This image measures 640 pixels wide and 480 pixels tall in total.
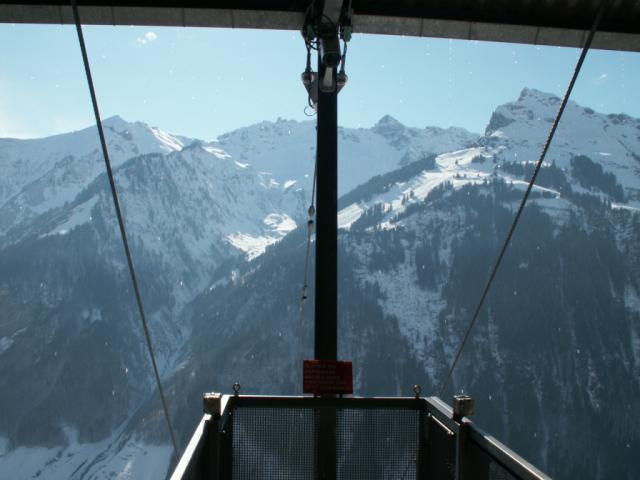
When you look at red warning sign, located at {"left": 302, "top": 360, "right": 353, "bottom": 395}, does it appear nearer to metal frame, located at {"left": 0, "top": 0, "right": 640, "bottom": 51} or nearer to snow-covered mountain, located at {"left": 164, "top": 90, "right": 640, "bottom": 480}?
metal frame, located at {"left": 0, "top": 0, "right": 640, "bottom": 51}

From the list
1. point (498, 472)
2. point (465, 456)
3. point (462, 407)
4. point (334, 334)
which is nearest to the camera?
point (498, 472)

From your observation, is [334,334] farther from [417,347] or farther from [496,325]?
[496,325]

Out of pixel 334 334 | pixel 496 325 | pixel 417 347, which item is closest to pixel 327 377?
pixel 334 334

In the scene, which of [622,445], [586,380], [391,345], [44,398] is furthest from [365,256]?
[44,398]

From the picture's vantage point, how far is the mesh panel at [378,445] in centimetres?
450

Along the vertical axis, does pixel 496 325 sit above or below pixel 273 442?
above

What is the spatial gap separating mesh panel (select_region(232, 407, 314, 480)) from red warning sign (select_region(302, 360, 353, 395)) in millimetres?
471

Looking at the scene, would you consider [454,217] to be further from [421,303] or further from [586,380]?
[586,380]

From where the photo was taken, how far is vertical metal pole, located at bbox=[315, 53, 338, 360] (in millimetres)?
5367

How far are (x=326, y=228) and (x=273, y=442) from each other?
79.3 inches

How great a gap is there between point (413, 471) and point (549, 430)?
130845 millimetres

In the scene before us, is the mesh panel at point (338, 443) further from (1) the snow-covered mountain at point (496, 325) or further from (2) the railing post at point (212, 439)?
(1) the snow-covered mountain at point (496, 325)

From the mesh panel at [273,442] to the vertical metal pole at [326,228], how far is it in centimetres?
94

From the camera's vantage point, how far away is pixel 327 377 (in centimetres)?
506
